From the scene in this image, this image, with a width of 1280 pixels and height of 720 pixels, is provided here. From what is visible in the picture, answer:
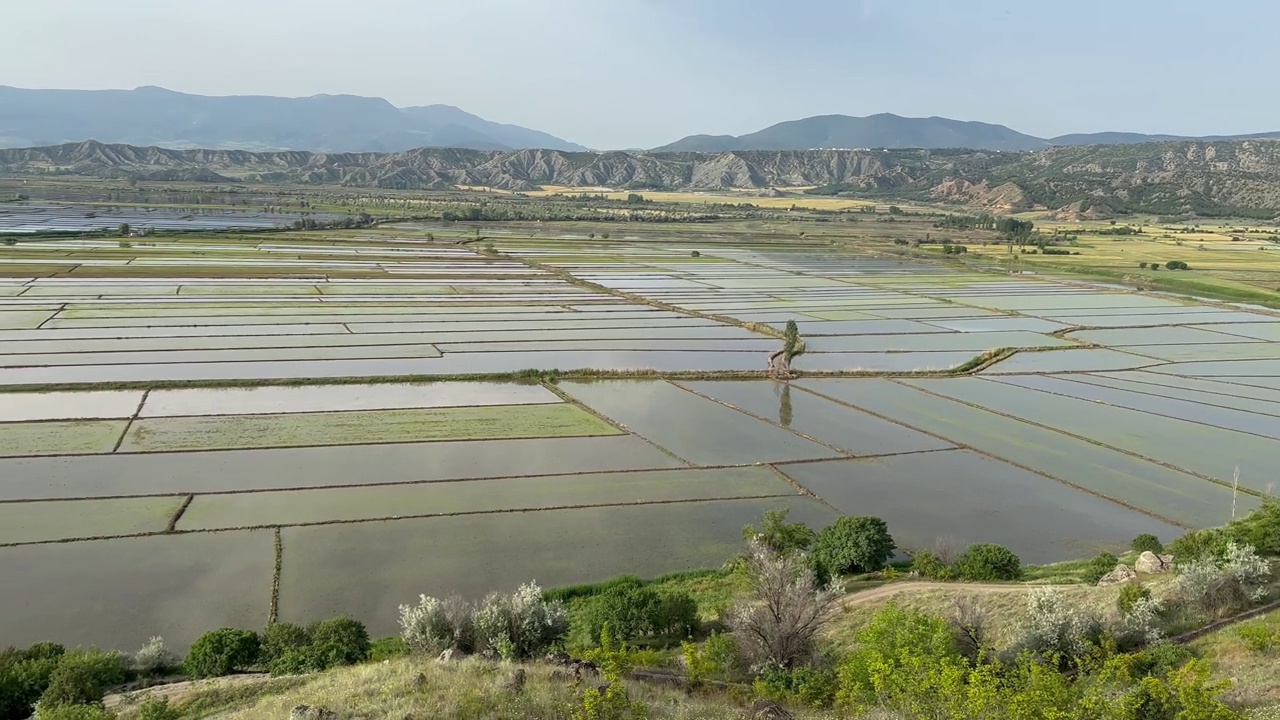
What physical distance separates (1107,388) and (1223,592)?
2106 cm

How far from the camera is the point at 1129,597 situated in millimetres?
13234

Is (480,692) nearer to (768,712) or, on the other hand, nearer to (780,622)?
(768,712)

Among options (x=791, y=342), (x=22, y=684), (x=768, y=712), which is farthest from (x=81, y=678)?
(x=791, y=342)

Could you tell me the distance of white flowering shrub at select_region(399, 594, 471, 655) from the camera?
12203mm

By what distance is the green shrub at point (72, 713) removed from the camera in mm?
9372

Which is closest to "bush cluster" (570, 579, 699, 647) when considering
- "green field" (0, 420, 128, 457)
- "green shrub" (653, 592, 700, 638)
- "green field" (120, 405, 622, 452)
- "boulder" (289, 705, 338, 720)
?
"green shrub" (653, 592, 700, 638)

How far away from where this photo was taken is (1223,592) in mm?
13430

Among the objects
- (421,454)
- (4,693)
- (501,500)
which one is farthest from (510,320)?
(4,693)

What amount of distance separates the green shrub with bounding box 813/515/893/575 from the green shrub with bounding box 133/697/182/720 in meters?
11.4

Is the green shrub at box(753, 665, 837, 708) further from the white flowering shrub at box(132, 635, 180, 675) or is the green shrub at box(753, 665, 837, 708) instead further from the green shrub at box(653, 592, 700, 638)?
the white flowering shrub at box(132, 635, 180, 675)

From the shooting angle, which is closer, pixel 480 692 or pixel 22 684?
pixel 480 692

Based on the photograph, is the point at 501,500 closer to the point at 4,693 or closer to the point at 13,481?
the point at 4,693

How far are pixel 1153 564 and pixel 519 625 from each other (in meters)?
12.5

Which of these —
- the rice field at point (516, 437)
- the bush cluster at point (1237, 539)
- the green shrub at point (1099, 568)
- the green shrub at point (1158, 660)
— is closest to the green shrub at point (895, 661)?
the green shrub at point (1158, 660)
